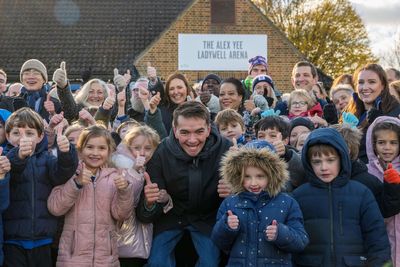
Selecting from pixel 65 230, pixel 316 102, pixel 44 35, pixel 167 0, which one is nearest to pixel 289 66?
pixel 167 0

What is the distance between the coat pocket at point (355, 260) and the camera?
475 centimetres

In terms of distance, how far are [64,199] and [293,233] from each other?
1.97 metres

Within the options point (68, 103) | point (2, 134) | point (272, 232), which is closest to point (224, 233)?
point (272, 232)

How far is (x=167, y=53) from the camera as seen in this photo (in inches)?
904

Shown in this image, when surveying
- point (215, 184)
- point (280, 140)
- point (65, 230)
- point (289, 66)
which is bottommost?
point (65, 230)

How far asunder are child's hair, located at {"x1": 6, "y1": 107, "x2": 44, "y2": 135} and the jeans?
145 cm

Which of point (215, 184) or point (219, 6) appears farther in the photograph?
point (219, 6)

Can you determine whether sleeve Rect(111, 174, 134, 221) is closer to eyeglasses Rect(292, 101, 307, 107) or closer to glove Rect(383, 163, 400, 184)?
glove Rect(383, 163, 400, 184)

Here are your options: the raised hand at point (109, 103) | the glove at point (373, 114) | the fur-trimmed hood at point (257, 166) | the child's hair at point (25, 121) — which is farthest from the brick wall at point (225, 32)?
the fur-trimmed hood at point (257, 166)

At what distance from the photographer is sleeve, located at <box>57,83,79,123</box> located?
24.0 ft

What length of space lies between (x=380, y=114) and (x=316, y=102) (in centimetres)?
156

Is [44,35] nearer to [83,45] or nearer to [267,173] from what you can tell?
[83,45]

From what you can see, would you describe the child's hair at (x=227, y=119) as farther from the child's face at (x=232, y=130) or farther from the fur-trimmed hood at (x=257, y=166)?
the fur-trimmed hood at (x=257, y=166)

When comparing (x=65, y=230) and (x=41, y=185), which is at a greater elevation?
(x=41, y=185)
